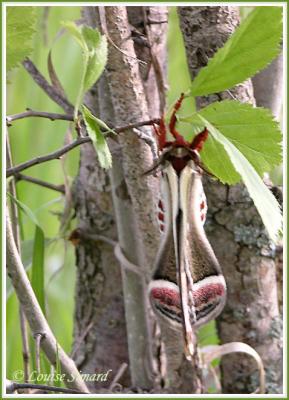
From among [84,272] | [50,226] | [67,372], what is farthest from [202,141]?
[50,226]

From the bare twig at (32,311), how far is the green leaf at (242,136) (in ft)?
0.97

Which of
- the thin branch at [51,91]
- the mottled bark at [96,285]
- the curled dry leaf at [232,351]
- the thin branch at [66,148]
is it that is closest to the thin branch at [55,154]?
the thin branch at [66,148]

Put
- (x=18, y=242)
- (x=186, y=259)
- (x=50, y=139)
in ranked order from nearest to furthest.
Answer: (x=186, y=259) → (x=18, y=242) → (x=50, y=139)

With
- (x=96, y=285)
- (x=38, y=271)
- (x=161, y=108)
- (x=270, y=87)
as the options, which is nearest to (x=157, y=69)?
(x=161, y=108)

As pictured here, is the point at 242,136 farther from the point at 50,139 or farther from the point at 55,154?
the point at 50,139

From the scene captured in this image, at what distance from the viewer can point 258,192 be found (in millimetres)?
786

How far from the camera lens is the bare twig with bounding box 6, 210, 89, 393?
103cm

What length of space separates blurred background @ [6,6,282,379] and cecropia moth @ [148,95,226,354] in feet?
1.97

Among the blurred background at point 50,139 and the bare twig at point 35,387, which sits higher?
the blurred background at point 50,139

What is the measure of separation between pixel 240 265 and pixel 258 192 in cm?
64

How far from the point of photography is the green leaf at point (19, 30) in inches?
39.4

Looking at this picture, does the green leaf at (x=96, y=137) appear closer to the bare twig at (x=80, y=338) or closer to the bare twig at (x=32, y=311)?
the bare twig at (x=32, y=311)

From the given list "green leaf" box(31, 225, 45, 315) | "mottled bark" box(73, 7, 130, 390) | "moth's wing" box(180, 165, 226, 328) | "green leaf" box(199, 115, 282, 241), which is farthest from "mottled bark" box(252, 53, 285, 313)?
"green leaf" box(199, 115, 282, 241)

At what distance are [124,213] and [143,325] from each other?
227 mm
